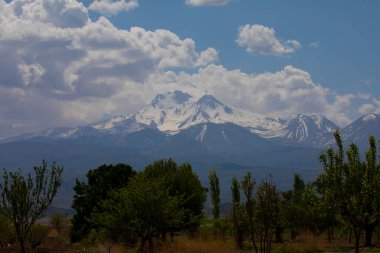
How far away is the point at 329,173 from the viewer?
31.8 metres

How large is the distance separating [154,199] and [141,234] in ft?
11.6

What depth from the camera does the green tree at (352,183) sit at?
3130cm

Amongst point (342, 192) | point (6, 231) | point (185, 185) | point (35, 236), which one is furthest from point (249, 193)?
point (35, 236)

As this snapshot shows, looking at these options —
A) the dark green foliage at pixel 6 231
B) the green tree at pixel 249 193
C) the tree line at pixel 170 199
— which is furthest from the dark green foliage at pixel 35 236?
the green tree at pixel 249 193

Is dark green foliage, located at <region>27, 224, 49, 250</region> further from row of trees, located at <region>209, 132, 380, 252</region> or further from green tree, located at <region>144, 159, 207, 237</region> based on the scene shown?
row of trees, located at <region>209, 132, 380, 252</region>

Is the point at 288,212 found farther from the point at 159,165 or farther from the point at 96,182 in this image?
the point at 96,182

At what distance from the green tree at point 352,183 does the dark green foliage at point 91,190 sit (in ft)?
126

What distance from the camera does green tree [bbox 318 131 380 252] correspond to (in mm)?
31297

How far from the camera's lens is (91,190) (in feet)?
220

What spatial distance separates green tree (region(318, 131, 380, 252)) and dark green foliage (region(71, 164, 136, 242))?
38.4 metres

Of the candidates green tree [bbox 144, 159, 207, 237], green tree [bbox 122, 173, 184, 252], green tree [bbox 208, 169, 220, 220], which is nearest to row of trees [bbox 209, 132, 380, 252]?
green tree [bbox 122, 173, 184, 252]

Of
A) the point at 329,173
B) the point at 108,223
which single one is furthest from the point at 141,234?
the point at 329,173

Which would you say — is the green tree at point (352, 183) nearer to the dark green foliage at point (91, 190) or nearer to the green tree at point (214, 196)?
the dark green foliage at point (91, 190)

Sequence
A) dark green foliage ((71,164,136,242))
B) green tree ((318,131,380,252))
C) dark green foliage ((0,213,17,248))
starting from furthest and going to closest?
dark green foliage ((71,164,136,242)) → dark green foliage ((0,213,17,248)) → green tree ((318,131,380,252))
